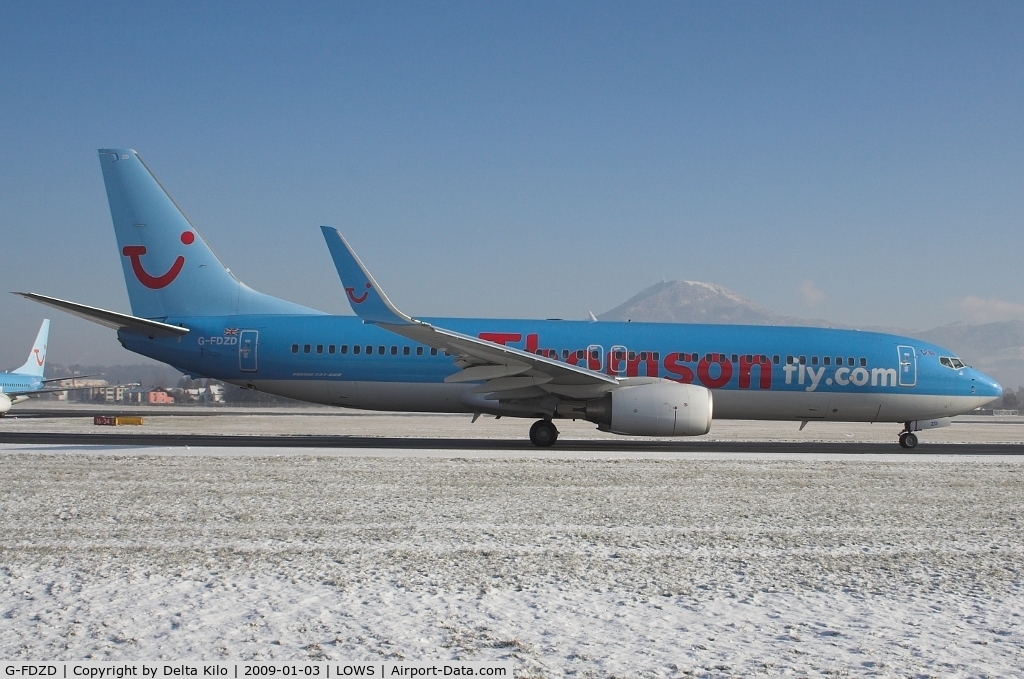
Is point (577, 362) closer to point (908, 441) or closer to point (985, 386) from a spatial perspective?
point (908, 441)

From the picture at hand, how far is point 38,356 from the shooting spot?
54750 millimetres

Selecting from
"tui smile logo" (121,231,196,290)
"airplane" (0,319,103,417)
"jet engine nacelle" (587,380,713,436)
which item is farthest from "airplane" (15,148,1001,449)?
"airplane" (0,319,103,417)

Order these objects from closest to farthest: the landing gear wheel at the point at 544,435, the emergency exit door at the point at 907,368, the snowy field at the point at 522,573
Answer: the snowy field at the point at 522,573 → the landing gear wheel at the point at 544,435 → the emergency exit door at the point at 907,368

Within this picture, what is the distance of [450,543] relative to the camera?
6.57 m

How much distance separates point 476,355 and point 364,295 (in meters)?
2.73

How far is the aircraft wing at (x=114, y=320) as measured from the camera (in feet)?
51.2

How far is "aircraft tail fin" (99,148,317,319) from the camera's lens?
2020cm

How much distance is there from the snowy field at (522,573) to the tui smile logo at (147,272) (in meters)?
10.1

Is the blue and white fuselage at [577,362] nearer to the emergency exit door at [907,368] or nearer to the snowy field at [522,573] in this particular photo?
the emergency exit door at [907,368]

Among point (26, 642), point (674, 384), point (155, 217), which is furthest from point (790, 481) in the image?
point (155, 217)
